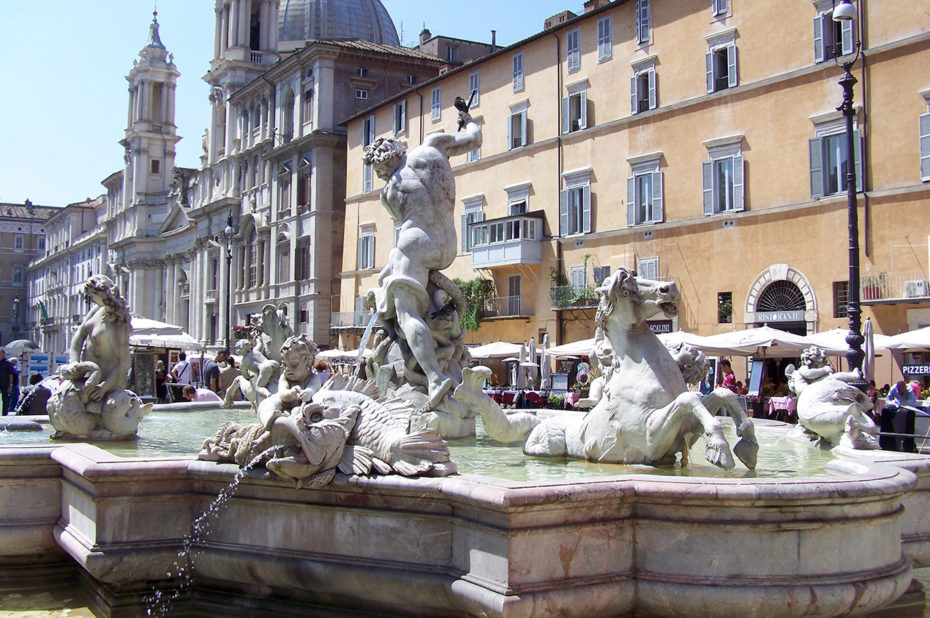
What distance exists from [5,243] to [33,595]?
127m

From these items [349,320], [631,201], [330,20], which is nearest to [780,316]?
[631,201]

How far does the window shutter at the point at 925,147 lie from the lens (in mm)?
24292

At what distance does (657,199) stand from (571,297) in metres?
4.76

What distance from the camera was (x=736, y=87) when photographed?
29.2 metres

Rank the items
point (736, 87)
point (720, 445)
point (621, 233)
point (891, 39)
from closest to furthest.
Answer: point (720, 445) → point (891, 39) → point (736, 87) → point (621, 233)

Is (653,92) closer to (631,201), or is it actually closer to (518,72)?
(631,201)

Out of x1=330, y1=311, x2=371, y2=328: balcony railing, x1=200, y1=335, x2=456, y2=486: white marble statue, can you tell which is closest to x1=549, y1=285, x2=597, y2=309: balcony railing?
x1=330, y1=311, x2=371, y2=328: balcony railing

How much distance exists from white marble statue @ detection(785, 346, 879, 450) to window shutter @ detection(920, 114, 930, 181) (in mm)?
19659

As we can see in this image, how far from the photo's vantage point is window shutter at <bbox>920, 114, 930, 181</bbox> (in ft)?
79.7

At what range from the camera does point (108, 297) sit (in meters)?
7.10

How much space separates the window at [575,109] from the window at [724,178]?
612cm

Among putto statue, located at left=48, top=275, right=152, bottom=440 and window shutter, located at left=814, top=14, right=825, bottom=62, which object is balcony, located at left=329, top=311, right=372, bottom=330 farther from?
putto statue, located at left=48, top=275, right=152, bottom=440

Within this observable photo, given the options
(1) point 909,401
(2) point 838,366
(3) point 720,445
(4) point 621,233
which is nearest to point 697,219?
(4) point 621,233

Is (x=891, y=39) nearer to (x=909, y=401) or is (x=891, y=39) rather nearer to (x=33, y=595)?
(x=909, y=401)
